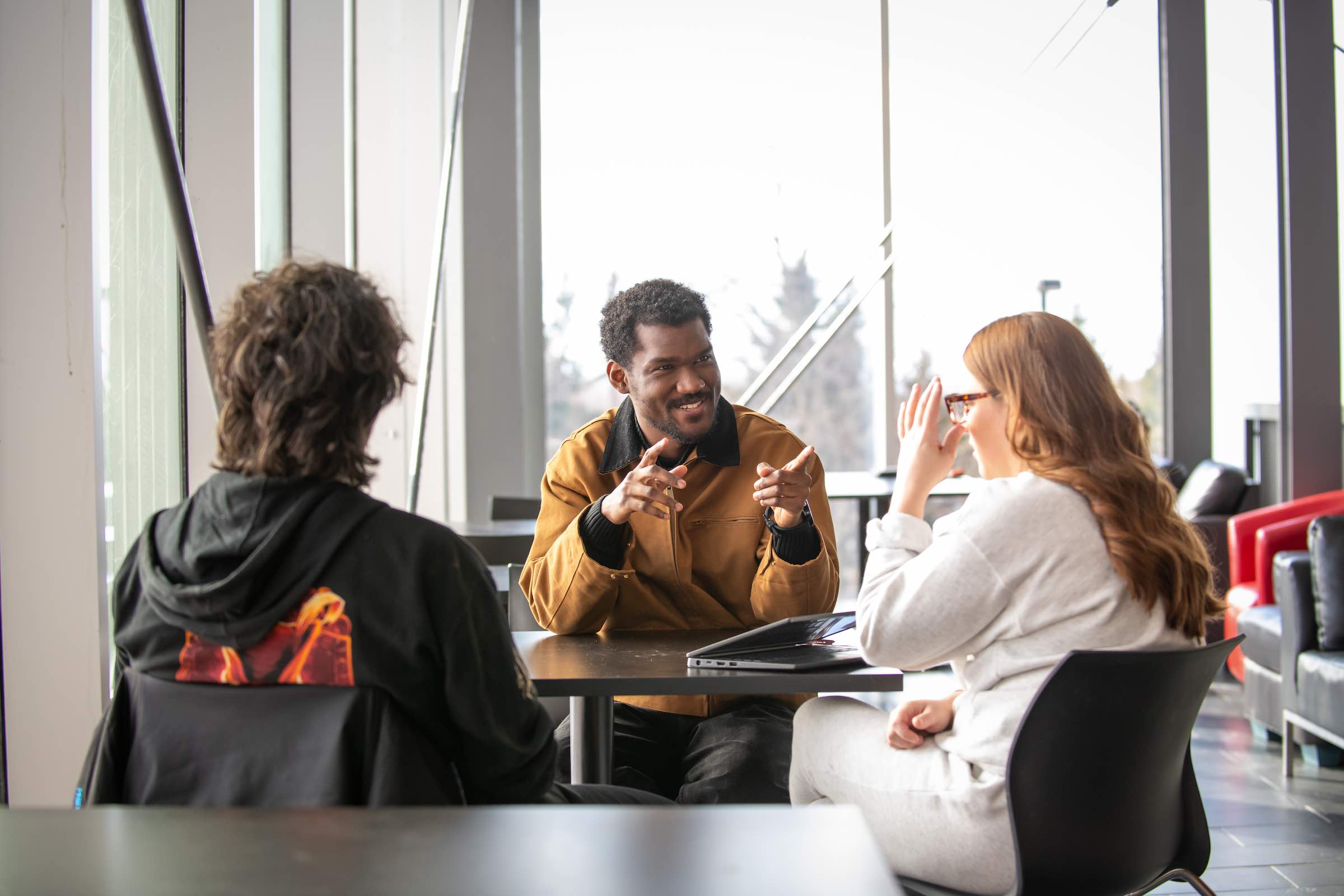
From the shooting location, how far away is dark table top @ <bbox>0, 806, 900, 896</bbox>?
70cm

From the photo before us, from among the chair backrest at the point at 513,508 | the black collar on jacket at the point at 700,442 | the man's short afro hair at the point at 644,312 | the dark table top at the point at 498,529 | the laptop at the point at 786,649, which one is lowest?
the laptop at the point at 786,649

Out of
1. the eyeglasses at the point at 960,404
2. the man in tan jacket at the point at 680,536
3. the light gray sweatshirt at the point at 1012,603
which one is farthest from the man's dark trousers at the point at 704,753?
the eyeglasses at the point at 960,404

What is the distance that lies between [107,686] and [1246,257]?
5.19m

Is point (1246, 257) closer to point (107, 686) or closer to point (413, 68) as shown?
point (413, 68)

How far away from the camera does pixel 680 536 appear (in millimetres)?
2010

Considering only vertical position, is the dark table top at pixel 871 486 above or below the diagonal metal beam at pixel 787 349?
below

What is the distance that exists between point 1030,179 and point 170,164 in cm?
487

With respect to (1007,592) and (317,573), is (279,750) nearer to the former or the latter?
(317,573)

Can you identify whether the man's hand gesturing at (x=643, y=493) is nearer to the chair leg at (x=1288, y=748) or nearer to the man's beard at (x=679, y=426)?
the man's beard at (x=679, y=426)

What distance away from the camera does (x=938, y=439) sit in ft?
5.35

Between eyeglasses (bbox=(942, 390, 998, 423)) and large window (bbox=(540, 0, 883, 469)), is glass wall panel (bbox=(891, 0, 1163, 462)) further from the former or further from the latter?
eyeglasses (bbox=(942, 390, 998, 423))

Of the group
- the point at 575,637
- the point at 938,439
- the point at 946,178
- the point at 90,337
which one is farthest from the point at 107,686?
the point at 946,178

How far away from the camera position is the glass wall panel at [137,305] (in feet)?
6.50

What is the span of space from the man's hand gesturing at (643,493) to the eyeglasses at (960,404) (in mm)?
420
